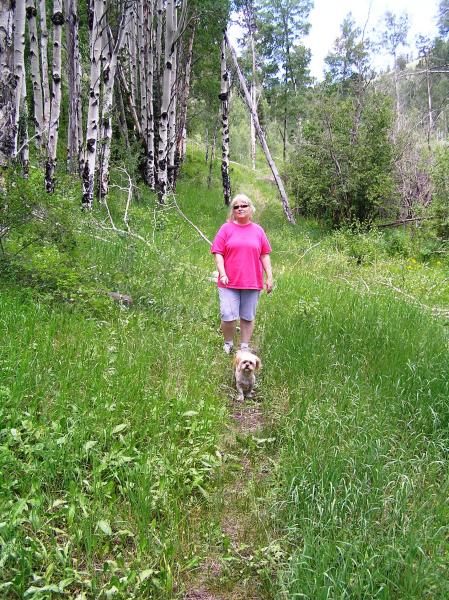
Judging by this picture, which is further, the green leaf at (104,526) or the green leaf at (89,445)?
the green leaf at (89,445)

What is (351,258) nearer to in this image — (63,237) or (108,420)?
(63,237)

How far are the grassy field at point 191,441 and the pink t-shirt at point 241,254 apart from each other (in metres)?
0.85

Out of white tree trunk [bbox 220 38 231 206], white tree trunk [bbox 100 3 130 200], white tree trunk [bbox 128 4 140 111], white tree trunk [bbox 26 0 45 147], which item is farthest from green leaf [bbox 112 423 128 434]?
white tree trunk [bbox 128 4 140 111]

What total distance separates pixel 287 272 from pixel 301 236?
5.43 m

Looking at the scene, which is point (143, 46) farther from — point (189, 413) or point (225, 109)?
point (189, 413)

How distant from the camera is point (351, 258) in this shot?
460 inches

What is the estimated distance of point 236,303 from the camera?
5074 millimetres

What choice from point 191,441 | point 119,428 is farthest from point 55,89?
point 191,441

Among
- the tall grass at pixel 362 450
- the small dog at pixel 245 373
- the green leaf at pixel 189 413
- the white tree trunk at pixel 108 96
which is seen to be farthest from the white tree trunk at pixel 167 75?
the green leaf at pixel 189 413

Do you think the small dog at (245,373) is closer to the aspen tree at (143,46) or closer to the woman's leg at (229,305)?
the woman's leg at (229,305)

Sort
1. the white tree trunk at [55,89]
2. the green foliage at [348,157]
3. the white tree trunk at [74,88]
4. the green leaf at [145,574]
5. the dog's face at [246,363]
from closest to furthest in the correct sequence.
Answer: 1. the green leaf at [145,574]
2. the dog's face at [246,363]
3. the white tree trunk at [55,89]
4. the white tree trunk at [74,88]
5. the green foliage at [348,157]

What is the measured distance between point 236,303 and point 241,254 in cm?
56

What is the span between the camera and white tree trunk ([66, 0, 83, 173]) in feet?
38.8

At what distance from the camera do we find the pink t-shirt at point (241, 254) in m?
4.93
